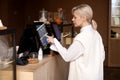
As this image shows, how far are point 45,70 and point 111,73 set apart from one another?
4.05m

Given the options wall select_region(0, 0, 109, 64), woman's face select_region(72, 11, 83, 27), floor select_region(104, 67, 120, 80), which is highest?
wall select_region(0, 0, 109, 64)

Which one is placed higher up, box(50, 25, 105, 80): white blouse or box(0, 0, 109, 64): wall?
box(0, 0, 109, 64): wall

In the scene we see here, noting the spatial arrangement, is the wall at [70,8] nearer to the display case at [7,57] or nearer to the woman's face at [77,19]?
the woman's face at [77,19]

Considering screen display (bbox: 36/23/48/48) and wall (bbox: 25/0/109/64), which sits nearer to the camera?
screen display (bbox: 36/23/48/48)

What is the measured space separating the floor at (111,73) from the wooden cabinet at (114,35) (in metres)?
0.24

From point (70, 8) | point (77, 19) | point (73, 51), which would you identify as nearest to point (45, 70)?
point (73, 51)

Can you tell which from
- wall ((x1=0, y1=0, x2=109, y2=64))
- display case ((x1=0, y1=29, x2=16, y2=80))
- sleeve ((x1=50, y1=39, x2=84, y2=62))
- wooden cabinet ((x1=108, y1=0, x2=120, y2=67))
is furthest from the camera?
wooden cabinet ((x1=108, y1=0, x2=120, y2=67))

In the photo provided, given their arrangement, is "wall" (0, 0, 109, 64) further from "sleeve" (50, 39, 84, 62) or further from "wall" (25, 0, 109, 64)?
"sleeve" (50, 39, 84, 62)

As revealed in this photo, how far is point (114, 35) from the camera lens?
7051 millimetres

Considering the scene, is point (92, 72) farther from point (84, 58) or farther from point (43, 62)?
point (43, 62)

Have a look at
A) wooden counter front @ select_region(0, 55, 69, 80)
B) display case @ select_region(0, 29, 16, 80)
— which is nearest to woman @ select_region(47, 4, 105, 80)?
wooden counter front @ select_region(0, 55, 69, 80)

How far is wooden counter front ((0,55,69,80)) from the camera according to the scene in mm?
2137

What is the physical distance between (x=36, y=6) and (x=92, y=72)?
501 cm

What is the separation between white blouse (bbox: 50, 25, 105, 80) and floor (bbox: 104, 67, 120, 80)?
10.7 feet
